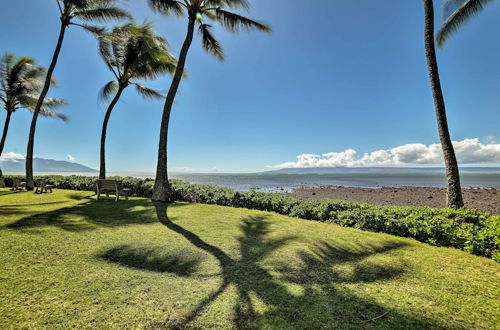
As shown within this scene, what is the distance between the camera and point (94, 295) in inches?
107

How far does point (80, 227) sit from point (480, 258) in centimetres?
926

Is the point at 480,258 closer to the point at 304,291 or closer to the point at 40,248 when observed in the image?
the point at 304,291

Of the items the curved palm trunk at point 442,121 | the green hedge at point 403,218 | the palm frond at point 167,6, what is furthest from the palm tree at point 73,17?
the curved palm trunk at point 442,121

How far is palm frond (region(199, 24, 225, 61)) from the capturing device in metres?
11.8

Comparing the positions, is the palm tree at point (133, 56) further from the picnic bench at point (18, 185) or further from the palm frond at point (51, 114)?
the palm frond at point (51, 114)

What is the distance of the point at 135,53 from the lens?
44.9 feet

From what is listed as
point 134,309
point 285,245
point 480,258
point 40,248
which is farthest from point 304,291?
point 40,248

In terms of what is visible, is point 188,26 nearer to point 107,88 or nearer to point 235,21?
point 235,21

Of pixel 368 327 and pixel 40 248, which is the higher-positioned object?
pixel 40 248

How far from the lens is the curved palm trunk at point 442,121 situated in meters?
6.70

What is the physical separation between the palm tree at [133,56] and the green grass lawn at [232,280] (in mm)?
11499

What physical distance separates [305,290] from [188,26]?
11.7m

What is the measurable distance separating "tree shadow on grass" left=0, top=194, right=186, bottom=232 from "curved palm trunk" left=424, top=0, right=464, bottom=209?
950 centimetres

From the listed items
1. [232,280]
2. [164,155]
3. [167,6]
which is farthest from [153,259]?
[167,6]
